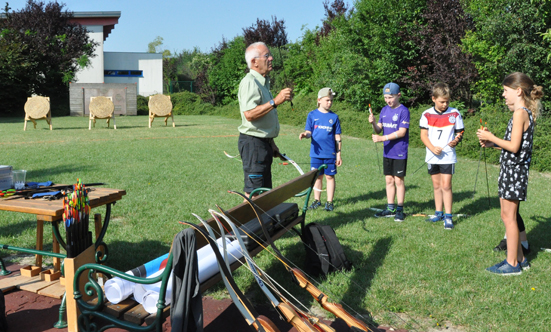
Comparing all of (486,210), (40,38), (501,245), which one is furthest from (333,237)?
(40,38)

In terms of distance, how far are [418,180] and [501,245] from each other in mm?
4321

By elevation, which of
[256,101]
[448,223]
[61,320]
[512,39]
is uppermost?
[512,39]

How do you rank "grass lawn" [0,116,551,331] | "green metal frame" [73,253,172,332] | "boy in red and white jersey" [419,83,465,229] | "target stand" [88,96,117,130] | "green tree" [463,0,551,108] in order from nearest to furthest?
"green metal frame" [73,253,172,332]
"grass lawn" [0,116,551,331]
"boy in red and white jersey" [419,83,465,229]
"green tree" [463,0,551,108]
"target stand" [88,96,117,130]

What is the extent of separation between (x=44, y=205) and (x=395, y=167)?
4.21m

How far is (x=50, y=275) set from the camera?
385cm

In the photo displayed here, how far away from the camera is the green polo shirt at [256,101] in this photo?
4266mm

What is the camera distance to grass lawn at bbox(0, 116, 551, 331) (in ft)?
11.4

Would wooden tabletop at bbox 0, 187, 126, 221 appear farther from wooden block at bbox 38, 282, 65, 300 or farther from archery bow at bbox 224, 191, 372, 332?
archery bow at bbox 224, 191, 372, 332

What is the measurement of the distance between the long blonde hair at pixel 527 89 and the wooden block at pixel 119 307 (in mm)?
3592

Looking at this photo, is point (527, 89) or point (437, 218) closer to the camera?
point (527, 89)

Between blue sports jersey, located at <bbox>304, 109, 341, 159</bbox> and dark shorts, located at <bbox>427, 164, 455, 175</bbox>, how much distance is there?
140cm

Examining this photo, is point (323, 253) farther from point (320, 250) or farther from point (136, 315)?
point (136, 315)

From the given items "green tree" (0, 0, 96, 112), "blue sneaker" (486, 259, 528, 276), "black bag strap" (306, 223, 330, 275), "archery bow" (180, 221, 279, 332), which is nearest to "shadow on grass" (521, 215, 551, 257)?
"blue sneaker" (486, 259, 528, 276)

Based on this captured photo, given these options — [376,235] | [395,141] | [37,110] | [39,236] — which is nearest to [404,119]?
[395,141]
